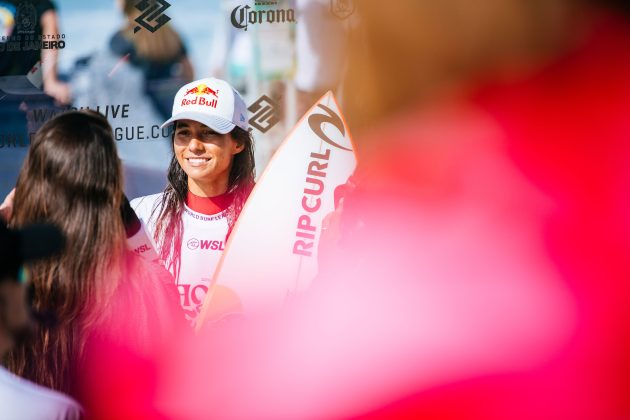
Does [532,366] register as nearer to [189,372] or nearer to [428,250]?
[428,250]

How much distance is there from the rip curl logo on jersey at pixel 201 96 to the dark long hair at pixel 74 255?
0.63 metres

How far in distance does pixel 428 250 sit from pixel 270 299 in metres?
0.52

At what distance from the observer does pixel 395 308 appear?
2309 mm

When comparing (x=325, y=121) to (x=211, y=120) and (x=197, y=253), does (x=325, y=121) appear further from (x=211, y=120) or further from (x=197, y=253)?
(x=197, y=253)

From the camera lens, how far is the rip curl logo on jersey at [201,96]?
239cm

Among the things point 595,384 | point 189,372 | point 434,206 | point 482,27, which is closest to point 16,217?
point 189,372

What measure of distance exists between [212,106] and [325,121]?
14.3 inches

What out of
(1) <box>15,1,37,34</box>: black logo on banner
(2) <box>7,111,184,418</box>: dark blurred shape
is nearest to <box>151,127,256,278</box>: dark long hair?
(2) <box>7,111,184,418</box>: dark blurred shape

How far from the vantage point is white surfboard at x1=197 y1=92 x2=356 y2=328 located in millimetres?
2377

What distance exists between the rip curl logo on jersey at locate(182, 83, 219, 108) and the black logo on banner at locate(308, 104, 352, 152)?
31 centimetres

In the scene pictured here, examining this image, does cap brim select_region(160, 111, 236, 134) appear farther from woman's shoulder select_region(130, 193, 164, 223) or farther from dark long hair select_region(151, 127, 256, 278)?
woman's shoulder select_region(130, 193, 164, 223)

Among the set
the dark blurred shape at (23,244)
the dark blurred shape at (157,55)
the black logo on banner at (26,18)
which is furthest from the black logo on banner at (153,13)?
the dark blurred shape at (23,244)

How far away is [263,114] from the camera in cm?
256

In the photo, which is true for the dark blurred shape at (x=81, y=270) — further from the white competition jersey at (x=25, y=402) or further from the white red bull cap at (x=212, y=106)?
the white red bull cap at (x=212, y=106)
